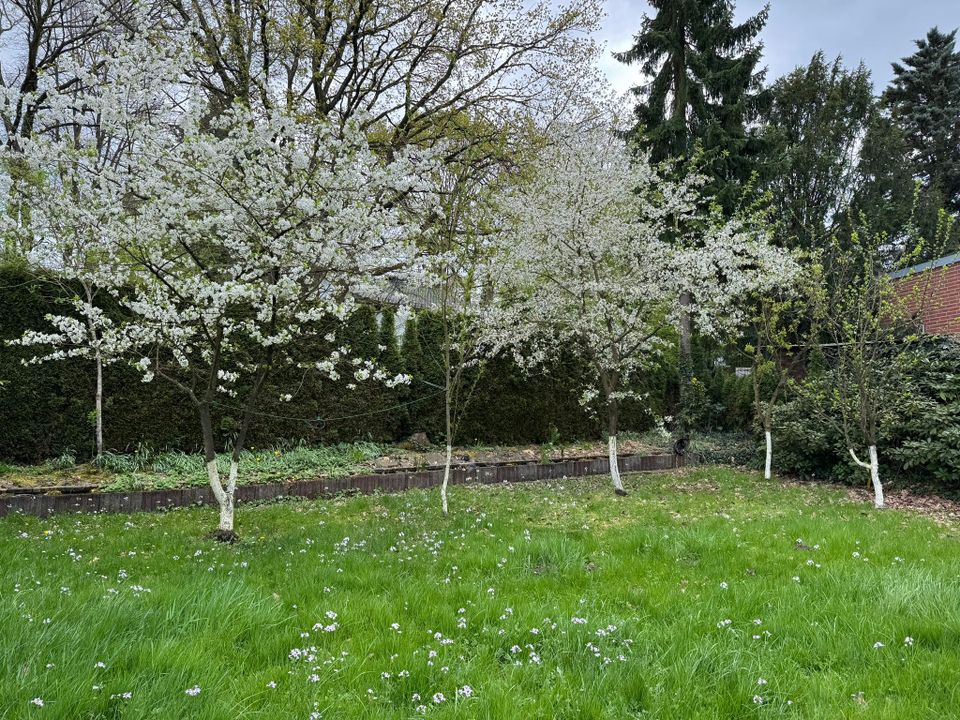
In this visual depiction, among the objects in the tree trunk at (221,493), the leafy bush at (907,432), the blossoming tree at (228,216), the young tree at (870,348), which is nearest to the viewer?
the blossoming tree at (228,216)

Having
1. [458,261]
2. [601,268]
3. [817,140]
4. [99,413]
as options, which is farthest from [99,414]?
[817,140]

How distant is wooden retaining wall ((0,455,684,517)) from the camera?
22.7 ft

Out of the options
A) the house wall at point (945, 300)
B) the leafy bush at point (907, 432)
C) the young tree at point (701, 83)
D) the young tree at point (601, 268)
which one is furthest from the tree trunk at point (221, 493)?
the house wall at point (945, 300)

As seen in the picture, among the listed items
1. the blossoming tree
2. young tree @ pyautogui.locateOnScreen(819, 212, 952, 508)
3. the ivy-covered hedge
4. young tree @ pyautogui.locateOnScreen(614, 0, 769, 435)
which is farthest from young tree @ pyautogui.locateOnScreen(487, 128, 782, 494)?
young tree @ pyautogui.locateOnScreen(614, 0, 769, 435)

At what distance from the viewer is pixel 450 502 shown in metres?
7.37

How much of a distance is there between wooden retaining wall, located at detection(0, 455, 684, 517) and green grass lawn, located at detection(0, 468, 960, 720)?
57.1 inches

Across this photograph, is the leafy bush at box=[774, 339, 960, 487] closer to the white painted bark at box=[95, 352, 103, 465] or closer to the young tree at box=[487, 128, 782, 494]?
the young tree at box=[487, 128, 782, 494]

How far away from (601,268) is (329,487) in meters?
5.59

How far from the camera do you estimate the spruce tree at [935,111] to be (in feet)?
81.6

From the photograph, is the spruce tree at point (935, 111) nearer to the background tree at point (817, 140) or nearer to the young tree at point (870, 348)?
the background tree at point (817, 140)

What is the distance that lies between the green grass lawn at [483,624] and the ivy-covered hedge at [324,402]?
8.78 ft

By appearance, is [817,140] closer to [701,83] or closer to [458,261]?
[701,83]

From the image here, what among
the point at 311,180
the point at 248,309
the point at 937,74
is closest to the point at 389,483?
the point at 248,309

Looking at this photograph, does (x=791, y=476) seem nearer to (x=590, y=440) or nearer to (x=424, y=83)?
(x=590, y=440)
